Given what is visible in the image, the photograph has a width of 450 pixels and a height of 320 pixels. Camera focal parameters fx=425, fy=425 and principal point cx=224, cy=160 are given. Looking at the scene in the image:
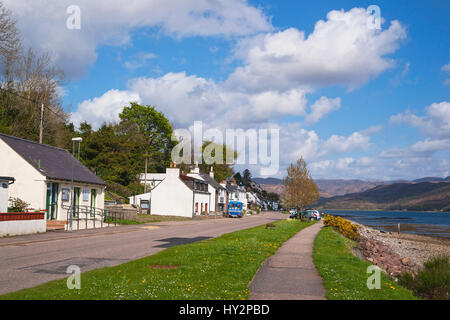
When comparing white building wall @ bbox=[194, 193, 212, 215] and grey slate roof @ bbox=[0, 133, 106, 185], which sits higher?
grey slate roof @ bbox=[0, 133, 106, 185]

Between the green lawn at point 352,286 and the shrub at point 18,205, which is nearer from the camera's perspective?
the green lawn at point 352,286

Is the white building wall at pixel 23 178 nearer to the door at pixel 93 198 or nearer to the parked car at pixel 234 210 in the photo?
the door at pixel 93 198

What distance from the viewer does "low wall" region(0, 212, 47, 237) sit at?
23.3 metres

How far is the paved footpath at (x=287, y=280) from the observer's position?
951cm

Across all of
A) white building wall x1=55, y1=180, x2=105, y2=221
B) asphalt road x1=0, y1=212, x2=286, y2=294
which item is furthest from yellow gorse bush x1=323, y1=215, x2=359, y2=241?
white building wall x1=55, y1=180, x2=105, y2=221

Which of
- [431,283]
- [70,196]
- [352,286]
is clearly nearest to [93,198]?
[70,196]

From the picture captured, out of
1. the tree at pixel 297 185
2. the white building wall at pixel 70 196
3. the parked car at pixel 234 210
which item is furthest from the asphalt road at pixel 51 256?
the parked car at pixel 234 210

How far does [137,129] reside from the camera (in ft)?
276

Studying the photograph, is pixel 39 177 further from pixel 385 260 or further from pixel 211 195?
pixel 211 195

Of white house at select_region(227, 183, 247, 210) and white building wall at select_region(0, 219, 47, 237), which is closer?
white building wall at select_region(0, 219, 47, 237)

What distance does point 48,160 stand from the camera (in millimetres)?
34156

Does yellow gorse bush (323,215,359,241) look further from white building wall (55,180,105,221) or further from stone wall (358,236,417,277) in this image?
white building wall (55,180,105,221)

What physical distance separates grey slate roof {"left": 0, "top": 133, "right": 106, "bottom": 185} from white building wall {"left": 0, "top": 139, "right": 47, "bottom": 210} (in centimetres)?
35
